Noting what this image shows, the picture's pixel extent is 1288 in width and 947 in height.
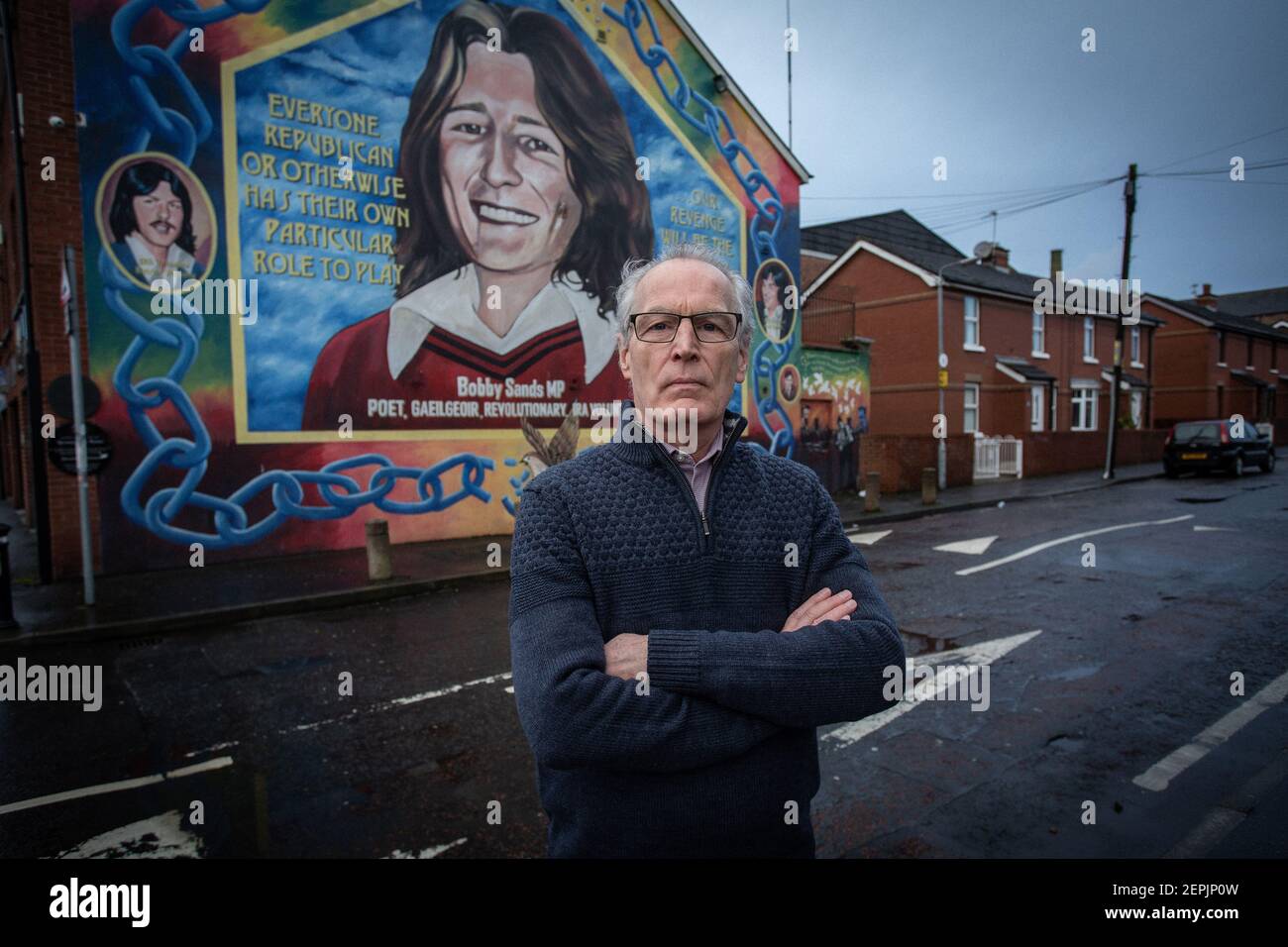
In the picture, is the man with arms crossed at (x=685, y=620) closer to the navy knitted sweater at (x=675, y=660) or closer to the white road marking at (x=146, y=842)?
the navy knitted sweater at (x=675, y=660)

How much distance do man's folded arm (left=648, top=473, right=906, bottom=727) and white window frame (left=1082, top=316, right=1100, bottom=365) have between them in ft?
121

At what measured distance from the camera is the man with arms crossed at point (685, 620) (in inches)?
64.0

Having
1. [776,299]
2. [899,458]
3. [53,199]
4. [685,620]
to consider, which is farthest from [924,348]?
[685,620]

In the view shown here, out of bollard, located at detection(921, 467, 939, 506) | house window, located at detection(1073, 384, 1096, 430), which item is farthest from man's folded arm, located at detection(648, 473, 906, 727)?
house window, located at detection(1073, 384, 1096, 430)

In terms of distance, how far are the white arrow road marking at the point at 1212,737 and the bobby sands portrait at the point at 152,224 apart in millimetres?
12090

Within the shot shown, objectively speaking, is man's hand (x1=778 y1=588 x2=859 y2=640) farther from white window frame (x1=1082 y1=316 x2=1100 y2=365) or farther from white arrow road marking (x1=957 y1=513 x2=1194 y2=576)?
white window frame (x1=1082 y1=316 x2=1100 y2=365)

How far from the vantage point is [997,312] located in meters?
28.7

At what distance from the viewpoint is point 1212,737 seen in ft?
14.6

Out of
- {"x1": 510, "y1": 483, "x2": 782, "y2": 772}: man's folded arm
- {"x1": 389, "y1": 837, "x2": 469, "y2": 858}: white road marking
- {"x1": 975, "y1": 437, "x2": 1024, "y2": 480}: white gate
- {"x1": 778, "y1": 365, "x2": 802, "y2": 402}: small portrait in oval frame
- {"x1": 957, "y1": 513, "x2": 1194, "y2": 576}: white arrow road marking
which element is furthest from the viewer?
{"x1": 975, "y1": 437, "x2": 1024, "y2": 480}: white gate

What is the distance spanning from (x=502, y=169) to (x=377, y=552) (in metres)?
7.58

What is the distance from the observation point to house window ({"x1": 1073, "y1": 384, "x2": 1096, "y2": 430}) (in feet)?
106
